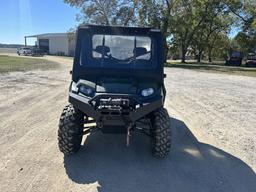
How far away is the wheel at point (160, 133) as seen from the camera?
526cm

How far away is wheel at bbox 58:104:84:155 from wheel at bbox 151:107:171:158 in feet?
3.87

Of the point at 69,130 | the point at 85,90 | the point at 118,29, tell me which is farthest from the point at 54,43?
the point at 69,130

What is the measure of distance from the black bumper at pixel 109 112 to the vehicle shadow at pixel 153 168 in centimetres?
78

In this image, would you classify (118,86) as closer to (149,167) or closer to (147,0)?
(149,167)

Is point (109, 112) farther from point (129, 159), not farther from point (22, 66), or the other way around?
point (22, 66)

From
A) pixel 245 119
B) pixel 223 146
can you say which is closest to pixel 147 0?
pixel 245 119

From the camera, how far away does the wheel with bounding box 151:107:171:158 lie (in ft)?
17.3

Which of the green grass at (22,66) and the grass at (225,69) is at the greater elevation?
the green grass at (22,66)

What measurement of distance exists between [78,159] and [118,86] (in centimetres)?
130

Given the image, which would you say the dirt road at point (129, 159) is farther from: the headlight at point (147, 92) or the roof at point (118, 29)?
the roof at point (118, 29)

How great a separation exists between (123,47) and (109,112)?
5.54 ft

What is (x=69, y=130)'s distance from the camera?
527cm

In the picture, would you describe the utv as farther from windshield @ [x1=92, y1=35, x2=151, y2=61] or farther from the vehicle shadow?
the vehicle shadow

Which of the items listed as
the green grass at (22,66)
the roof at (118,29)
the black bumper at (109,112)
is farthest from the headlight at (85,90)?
the green grass at (22,66)
